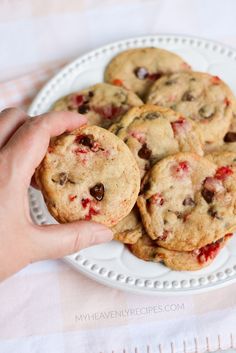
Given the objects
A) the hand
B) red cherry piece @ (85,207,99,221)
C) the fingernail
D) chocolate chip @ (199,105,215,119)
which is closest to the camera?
the hand

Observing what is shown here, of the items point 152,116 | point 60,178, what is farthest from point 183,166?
point 60,178

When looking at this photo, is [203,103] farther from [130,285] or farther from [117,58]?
[130,285]

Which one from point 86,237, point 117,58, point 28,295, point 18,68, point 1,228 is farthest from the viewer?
point 18,68

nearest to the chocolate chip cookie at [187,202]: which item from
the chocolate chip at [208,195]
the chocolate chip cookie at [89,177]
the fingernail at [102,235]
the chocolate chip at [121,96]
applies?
the chocolate chip at [208,195]

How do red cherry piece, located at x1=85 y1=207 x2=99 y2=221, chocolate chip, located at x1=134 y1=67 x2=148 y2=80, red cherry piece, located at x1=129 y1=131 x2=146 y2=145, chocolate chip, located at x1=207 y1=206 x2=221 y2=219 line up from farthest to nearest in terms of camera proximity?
1. chocolate chip, located at x1=134 y1=67 x2=148 y2=80
2. red cherry piece, located at x1=129 y1=131 x2=146 y2=145
3. chocolate chip, located at x1=207 y1=206 x2=221 y2=219
4. red cherry piece, located at x1=85 y1=207 x2=99 y2=221

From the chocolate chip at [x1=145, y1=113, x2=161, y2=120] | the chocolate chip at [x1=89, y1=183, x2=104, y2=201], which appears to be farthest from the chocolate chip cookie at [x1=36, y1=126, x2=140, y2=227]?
the chocolate chip at [x1=145, y1=113, x2=161, y2=120]

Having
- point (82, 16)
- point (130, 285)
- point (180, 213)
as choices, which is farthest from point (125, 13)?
point (130, 285)

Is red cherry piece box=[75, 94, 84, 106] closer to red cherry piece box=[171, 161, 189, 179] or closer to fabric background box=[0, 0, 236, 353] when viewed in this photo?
red cherry piece box=[171, 161, 189, 179]
